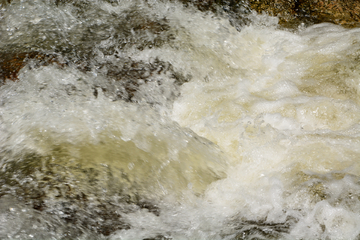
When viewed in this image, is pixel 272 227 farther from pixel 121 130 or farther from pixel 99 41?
pixel 99 41

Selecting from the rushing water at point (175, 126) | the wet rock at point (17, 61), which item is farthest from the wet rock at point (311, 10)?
the wet rock at point (17, 61)

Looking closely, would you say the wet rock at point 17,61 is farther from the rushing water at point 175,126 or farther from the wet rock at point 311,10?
the wet rock at point 311,10

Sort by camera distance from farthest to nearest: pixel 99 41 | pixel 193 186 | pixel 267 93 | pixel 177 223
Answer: pixel 99 41 → pixel 267 93 → pixel 193 186 → pixel 177 223

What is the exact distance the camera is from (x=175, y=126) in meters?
2.90

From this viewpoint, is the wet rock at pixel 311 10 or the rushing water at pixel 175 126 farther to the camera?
the wet rock at pixel 311 10

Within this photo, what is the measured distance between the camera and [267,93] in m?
3.27

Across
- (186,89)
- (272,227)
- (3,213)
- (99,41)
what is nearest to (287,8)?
(186,89)

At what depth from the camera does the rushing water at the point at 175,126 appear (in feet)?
7.21

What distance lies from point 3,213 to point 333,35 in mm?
3463

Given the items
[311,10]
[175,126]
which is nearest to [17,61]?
[175,126]

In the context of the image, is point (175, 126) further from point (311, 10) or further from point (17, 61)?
point (311, 10)

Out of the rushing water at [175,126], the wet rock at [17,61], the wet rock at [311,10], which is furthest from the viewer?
the wet rock at [311,10]

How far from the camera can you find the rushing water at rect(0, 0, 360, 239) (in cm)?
220

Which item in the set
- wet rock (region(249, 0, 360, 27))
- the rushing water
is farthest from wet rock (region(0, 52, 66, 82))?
wet rock (region(249, 0, 360, 27))
